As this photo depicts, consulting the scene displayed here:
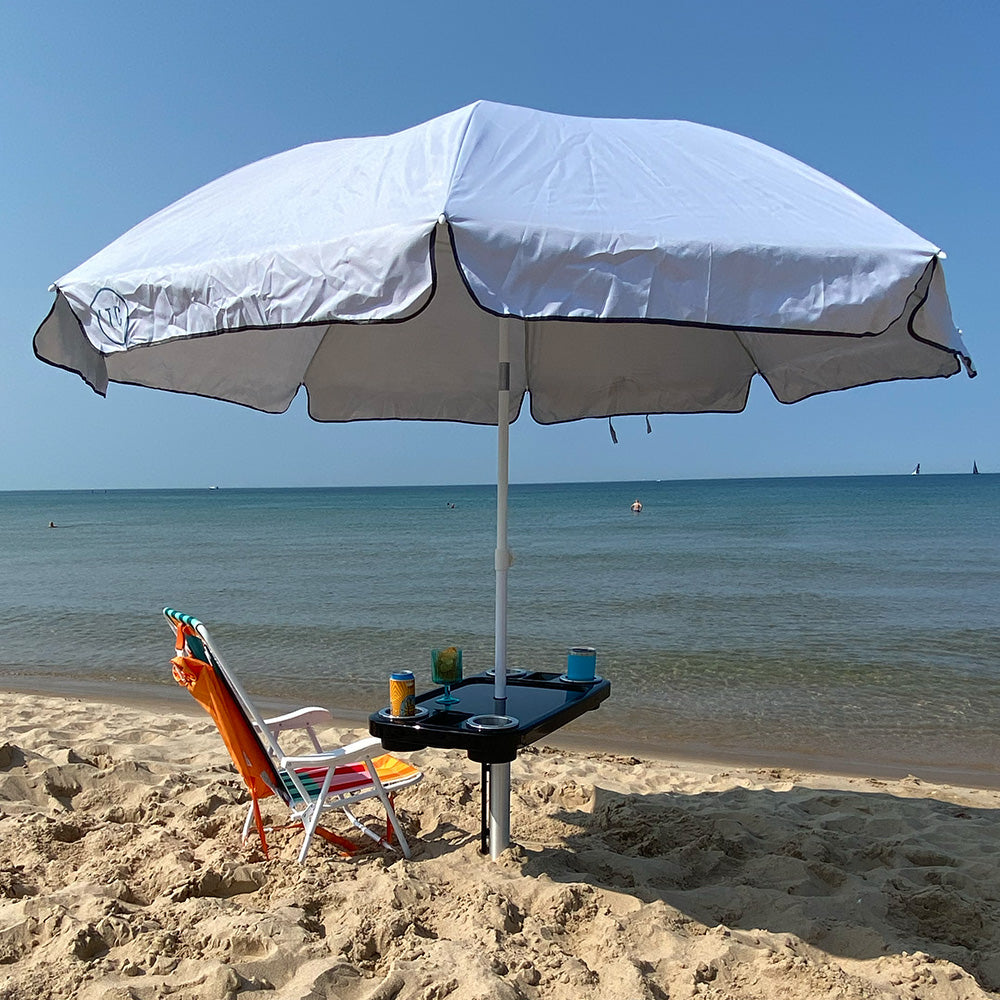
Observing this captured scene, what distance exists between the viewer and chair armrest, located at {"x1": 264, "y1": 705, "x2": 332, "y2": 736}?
3774mm

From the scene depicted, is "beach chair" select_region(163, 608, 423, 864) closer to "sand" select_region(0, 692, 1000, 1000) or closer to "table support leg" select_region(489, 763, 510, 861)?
"sand" select_region(0, 692, 1000, 1000)

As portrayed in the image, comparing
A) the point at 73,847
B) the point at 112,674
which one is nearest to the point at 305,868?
the point at 73,847

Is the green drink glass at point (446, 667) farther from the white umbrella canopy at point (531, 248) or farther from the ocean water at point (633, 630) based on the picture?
the ocean water at point (633, 630)

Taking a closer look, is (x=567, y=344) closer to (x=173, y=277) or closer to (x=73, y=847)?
(x=173, y=277)

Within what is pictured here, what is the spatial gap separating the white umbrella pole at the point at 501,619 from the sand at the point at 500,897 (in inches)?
4.7

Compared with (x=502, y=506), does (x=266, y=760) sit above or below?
below

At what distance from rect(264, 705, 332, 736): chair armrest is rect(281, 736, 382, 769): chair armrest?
445 millimetres

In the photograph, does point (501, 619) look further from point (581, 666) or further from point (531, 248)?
point (531, 248)

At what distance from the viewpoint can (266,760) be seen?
3.42 metres

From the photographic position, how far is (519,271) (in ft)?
6.72

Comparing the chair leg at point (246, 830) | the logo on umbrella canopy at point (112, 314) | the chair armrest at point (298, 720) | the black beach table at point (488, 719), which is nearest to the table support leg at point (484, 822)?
the black beach table at point (488, 719)

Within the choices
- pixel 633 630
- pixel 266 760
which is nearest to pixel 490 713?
pixel 266 760

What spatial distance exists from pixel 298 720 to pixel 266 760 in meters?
0.46

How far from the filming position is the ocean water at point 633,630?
24.4 feet
